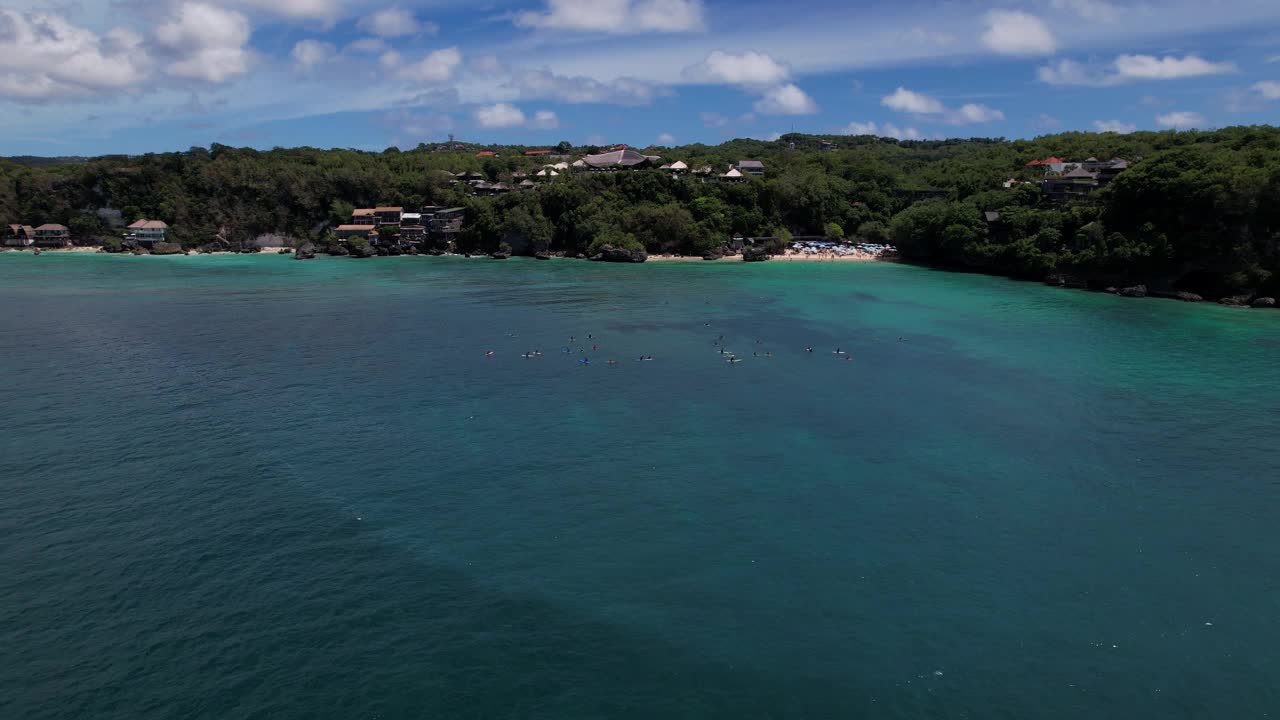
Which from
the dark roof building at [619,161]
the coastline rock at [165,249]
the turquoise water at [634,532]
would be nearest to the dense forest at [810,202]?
the coastline rock at [165,249]

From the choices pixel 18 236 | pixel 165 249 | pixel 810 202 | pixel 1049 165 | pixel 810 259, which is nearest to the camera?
pixel 1049 165

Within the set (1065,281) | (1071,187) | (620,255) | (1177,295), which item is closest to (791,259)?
(620,255)

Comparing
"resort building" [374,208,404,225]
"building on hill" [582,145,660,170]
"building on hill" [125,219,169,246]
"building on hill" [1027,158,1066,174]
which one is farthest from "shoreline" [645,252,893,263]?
"building on hill" [125,219,169,246]

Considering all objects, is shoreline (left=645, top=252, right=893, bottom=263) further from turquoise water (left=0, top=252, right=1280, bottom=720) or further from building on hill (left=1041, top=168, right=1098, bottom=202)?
turquoise water (left=0, top=252, right=1280, bottom=720)

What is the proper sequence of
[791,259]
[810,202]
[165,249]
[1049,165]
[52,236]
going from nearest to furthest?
[1049,165] < [791,259] < [810,202] < [165,249] < [52,236]

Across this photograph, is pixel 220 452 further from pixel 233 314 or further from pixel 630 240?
pixel 630 240

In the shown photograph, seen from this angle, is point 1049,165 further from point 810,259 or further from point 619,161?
point 619,161

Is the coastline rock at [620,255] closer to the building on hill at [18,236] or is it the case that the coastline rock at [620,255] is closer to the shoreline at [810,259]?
the shoreline at [810,259]
